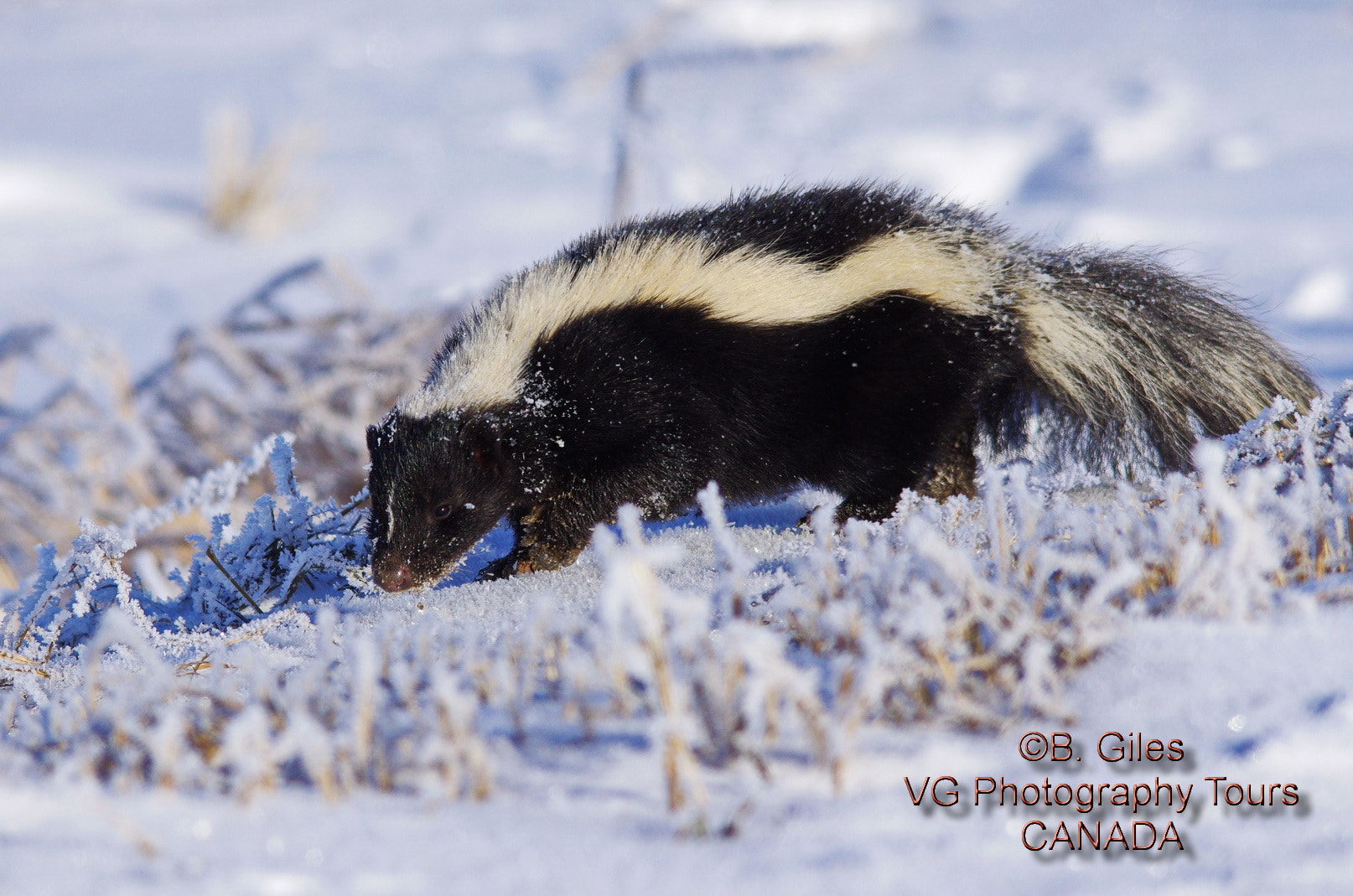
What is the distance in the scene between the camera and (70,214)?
11.0 m

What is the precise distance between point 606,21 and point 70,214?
26.1 feet

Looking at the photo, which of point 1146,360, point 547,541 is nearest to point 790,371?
point 547,541

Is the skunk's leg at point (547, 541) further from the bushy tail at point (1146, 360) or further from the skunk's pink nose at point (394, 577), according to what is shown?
the bushy tail at point (1146, 360)

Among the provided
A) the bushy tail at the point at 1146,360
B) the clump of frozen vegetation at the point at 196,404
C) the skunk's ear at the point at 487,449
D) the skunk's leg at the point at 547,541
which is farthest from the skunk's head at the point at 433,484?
the clump of frozen vegetation at the point at 196,404

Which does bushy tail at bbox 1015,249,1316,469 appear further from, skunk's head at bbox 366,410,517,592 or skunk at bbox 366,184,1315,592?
skunk's head at bbox 366,410,517,592

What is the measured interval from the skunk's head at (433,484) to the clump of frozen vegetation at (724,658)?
1233 mm

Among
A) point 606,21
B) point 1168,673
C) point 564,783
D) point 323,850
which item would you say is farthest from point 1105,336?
point 606,21

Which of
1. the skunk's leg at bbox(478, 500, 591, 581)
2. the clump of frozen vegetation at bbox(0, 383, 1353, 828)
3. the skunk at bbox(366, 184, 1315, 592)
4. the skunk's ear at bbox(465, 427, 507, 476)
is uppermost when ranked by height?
the skunk at bbox(366, 184, 1315, 592)

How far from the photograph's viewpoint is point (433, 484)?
12.6 ft

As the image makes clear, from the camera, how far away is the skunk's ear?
3.84 meters

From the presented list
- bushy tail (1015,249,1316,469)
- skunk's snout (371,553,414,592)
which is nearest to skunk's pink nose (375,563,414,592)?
skunk's snout (371,553,414,592)

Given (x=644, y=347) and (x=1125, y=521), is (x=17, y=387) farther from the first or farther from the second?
(x=1125, y=521)

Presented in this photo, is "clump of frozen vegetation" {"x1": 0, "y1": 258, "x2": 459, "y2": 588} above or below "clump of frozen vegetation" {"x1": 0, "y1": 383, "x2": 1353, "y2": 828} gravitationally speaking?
above

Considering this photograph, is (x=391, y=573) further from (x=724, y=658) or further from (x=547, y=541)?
(x=724, y=658)
